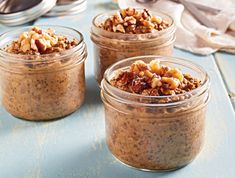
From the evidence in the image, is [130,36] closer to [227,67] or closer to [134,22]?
[134,22]

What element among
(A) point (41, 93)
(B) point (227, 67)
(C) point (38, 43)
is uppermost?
(C) point (38, 43)

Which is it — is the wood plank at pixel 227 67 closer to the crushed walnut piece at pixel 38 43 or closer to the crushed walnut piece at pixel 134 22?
the crushed walnut piece at pixel 134 22

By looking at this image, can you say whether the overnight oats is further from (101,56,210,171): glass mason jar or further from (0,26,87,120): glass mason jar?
(101,56,210,171): glass mason jar

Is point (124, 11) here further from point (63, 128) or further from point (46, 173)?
point (46, 173)

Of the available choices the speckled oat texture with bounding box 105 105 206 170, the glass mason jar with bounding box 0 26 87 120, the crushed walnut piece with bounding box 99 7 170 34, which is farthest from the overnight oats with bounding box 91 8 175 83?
the speckled oat texture with bounding box 105 105 206 170

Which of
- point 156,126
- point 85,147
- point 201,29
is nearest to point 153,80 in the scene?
point 156,126

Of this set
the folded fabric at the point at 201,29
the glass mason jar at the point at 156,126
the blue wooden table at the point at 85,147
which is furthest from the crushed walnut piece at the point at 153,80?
the folded fabric at the point at 201,29
